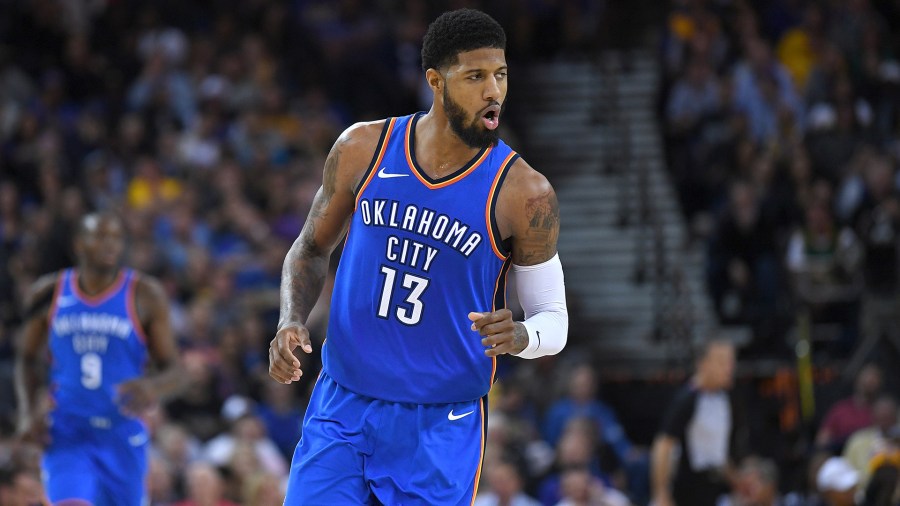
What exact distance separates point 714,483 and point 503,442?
226 cm

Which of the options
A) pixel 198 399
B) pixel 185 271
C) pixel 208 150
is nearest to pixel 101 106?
pixel 208 150

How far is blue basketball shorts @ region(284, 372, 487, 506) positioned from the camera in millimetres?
5121

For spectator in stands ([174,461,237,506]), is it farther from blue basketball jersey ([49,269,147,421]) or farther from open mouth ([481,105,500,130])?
open mouth ([481,105,500,130])

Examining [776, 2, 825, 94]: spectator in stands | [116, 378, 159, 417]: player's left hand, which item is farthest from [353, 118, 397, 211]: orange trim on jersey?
[776, 2, 825, 94]: spectator in stands

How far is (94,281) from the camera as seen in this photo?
28.1 feet

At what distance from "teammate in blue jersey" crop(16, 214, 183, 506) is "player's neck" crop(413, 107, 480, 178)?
3.51 metres

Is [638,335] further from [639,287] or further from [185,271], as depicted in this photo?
[185,271]

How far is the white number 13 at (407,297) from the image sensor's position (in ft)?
17.2

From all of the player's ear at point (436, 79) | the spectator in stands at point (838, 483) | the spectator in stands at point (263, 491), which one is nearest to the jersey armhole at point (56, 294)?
the spectator in stands at point (263, 491)

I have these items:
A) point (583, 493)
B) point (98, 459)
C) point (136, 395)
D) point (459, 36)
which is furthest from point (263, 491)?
point (459, 36)

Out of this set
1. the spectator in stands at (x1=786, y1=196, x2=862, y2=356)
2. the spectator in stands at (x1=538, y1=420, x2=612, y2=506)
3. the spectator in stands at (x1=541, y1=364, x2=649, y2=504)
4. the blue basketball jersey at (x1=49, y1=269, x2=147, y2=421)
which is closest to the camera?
the blue basketball jersey at (x1=49, y1=269, x2=147, y2=421)

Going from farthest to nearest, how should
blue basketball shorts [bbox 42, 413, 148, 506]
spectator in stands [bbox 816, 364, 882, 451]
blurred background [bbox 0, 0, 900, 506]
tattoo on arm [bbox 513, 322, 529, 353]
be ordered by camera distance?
blurred background [bbox 0, 0, 900, 506] < spectator in stands [bbox 816, 364, 882, 451] < blue basketball shorts [bbox 42, 413, 148, 506] < tattoo on arm [bbox 513, 322, 529, 353]

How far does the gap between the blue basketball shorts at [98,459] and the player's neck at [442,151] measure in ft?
12.5

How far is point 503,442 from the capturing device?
1261 centimetres
